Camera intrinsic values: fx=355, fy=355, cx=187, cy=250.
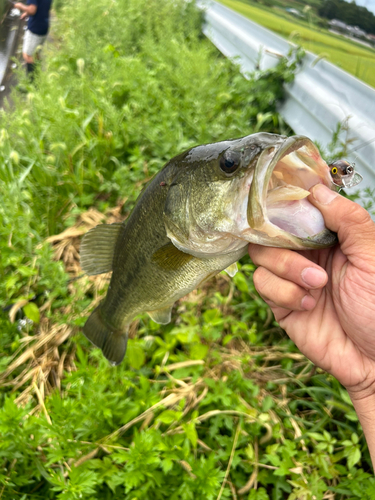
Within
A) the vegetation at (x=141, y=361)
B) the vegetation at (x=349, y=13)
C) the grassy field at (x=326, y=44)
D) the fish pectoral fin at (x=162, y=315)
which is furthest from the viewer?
the grassy field at (x=326, y=44)

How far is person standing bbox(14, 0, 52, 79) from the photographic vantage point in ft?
24.0

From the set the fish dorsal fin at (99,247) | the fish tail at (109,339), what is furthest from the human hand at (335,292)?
the fish tail at (109,339)

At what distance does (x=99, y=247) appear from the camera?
1759 millimetres

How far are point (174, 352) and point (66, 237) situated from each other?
1.50 m

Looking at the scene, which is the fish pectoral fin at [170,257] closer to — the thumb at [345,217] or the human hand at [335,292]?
the human hand at [335,292]

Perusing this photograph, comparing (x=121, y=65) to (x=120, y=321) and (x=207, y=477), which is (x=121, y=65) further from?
(x=207, y=477)

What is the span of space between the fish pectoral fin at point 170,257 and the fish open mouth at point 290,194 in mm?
416

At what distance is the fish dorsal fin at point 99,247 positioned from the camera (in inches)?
67.9

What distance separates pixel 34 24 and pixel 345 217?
8469 millimetres

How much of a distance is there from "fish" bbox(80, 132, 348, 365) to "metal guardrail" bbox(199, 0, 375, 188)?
1395 millimetres

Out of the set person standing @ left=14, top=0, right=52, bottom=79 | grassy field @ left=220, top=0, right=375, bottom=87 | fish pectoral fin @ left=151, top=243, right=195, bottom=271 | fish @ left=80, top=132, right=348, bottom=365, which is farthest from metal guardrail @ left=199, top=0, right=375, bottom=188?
person standing @ left=14, top=0, right=52, bottom=79

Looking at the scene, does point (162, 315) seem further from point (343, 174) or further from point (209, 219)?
point (343, 174)

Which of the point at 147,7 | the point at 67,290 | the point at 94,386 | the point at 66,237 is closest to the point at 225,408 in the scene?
the point at 94,386

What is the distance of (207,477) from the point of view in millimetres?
1506
